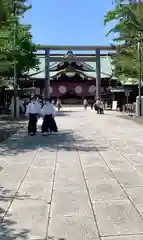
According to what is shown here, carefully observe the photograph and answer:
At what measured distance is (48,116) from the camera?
15.6 metres

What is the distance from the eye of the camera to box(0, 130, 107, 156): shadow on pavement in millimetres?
11289

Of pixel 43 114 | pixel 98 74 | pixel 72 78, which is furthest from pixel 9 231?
pixel 72 78

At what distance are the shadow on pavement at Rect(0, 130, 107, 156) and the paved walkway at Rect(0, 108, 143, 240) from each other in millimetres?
137

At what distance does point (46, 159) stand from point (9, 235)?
16.7ft

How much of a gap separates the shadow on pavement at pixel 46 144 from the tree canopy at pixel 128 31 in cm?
1109

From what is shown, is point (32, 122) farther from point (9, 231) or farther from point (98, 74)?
point (98, 74)

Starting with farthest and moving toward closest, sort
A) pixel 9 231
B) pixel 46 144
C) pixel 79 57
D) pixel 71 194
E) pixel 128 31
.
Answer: pixel 79 57, pixel 128 31, pixel 46 144, pixel 71 194, pixel 9 231

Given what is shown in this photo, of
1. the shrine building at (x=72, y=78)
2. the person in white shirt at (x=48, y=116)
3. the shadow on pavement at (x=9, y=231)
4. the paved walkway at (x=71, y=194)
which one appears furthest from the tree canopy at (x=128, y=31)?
the shrine building at (x=72, y=78)

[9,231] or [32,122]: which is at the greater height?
[32,122]

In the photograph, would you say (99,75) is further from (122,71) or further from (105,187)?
(105,187)

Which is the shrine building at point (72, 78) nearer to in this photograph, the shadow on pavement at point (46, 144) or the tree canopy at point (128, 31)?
the tree canopy at point (128, 31)

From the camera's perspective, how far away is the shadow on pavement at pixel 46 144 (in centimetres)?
1129

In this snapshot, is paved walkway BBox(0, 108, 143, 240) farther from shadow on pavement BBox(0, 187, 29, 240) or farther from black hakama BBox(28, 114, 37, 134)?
black hakama BBox(28, 114, 37, 134)

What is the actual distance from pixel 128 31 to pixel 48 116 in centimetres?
1196
